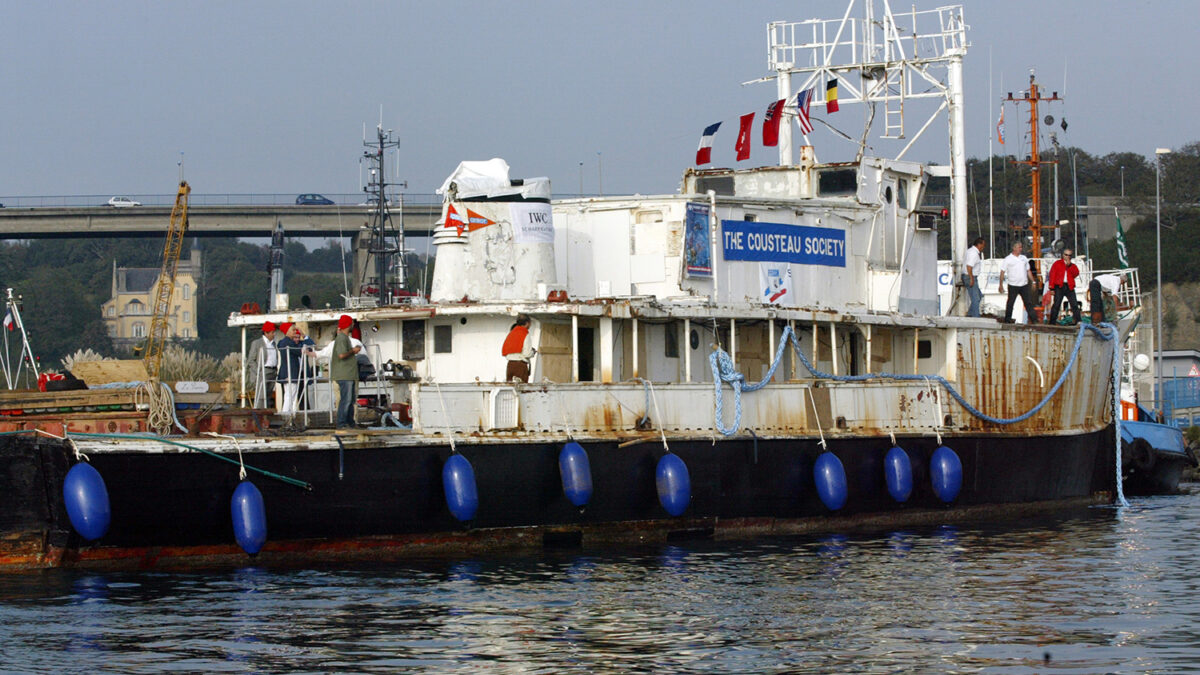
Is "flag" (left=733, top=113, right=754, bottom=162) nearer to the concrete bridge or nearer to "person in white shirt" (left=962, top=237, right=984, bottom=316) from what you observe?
"person in white shirt" (left=962, top=237, right=984, bottom=316)

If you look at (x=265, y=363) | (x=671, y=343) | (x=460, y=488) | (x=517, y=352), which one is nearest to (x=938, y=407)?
(x=671, y=343)

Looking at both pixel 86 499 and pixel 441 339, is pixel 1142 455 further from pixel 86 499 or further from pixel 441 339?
pixel 86 499

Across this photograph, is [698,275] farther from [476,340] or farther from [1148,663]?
[1148,663]

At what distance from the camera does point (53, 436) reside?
14.3m

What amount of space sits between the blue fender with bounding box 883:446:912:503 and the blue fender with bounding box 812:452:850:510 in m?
0.88

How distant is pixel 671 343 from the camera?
1934cm

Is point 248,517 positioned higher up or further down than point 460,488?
further down

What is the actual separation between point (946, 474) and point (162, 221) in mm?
52319

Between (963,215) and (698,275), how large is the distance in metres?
5.27

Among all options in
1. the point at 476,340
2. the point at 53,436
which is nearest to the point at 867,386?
the point at 476,340

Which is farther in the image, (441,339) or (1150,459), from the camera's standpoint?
(1150,459)

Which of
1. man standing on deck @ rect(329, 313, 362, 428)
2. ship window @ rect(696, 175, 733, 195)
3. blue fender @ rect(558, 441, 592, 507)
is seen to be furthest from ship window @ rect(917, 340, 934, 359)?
man standing on deck @ rect(329, 313, 362, 428)

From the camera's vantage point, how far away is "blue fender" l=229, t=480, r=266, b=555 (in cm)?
1479

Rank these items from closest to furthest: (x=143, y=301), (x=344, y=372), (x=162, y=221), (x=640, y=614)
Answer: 1. (x=640, y=614)
2. (x=344, y=372)
3. (x=162, y=221)
4. (x=143, y=301)
